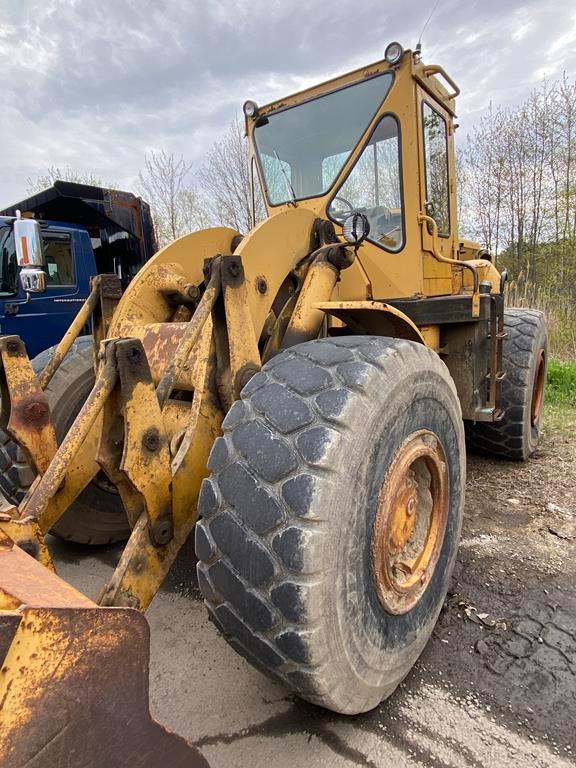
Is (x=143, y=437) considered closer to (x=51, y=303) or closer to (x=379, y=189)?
(x=379, y=189)

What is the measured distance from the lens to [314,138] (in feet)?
10.4

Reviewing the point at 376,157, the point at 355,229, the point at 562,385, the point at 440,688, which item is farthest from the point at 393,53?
the point at 562,385

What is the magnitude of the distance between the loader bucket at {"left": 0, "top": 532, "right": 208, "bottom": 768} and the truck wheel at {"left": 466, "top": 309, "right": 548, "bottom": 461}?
3.65m

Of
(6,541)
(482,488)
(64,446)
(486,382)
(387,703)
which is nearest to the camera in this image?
(6,541)

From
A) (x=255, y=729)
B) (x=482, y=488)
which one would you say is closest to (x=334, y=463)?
(x=255, y=729)

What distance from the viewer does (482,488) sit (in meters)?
3.90

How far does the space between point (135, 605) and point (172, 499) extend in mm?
324

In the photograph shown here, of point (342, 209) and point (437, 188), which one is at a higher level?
point (437, 188)

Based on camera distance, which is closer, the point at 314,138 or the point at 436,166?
the point at 314,138

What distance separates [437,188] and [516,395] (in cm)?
175

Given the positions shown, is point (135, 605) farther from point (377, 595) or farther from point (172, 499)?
point (377, 595)

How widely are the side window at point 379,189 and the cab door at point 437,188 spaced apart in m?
0.15

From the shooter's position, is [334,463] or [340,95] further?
[340,95]

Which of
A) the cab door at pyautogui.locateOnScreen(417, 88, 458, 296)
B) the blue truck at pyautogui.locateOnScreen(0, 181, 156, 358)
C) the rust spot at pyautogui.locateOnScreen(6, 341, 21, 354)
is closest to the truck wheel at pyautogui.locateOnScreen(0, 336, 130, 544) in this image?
the rust spot at pyautogui.locateOnScreen(6, 341, 21, 354)
